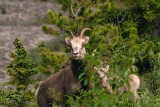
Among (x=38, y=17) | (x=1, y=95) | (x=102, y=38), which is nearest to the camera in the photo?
(x=1, y=95)

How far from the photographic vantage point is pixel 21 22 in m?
38.4

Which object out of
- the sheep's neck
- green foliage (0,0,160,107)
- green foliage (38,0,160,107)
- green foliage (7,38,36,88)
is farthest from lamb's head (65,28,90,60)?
green foliage (7,38,36,88)

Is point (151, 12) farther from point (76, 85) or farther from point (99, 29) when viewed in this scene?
point (76, 85)

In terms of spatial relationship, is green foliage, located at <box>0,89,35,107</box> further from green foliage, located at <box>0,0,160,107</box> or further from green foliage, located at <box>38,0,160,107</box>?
green foliage, located at <box>38,0,160,107</box>

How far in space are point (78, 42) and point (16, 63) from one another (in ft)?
17.0

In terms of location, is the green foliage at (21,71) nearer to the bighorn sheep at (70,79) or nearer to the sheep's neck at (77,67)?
the bighorn sheep at (70,79)

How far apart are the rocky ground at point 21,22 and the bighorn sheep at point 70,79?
16.5m

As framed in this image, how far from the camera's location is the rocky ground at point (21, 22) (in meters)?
34.7

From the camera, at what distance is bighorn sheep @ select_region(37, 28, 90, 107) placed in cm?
1385

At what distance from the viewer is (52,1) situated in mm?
41438

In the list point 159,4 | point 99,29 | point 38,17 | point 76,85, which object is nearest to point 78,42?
point 76,85

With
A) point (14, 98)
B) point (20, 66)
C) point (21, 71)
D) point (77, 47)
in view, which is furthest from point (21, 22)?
point (77, 47)

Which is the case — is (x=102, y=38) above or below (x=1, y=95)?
above

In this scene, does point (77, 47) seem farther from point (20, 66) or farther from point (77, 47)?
point (20, 66)
